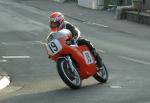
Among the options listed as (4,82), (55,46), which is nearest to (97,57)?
(55,46)

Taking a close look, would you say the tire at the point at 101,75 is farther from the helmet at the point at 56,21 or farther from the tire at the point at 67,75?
the helmet at the point at 56,21

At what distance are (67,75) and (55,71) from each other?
12.2 ft

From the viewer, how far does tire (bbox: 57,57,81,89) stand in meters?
12.1

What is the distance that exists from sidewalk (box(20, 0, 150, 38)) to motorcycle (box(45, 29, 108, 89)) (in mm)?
14629

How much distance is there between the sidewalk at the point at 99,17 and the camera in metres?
30.2

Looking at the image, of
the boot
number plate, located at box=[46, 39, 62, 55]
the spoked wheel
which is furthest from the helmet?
the spoked wheel

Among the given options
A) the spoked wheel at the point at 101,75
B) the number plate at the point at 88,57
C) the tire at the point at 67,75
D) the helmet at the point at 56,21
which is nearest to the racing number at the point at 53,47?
the tire at the point at 67,75

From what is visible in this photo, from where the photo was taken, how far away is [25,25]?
32.6 m

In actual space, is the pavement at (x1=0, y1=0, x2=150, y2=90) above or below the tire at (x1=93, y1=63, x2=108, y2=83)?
below

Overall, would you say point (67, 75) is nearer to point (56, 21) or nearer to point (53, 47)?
point (53, 47)

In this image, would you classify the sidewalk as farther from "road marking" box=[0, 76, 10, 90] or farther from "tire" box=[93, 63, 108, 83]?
"tire" box=[93, 63, 108, 83]

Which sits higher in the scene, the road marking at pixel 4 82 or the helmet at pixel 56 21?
the helmet at pixel 56 21

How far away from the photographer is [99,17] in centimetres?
3759

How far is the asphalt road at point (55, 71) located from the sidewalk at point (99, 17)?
3.08 feet
